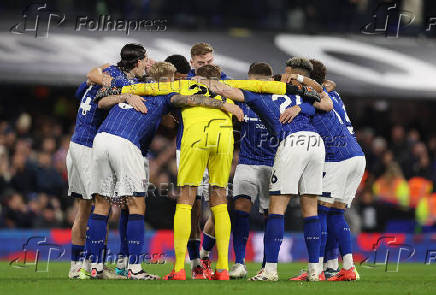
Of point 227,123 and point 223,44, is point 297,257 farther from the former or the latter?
point 227,123

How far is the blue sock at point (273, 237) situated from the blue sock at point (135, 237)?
4.40 ft

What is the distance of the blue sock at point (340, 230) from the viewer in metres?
9.76

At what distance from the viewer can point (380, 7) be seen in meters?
18.6

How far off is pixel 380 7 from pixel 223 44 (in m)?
3.61

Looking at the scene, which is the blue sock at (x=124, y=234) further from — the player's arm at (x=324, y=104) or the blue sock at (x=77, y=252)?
the player's arm at (x=324, y=104)

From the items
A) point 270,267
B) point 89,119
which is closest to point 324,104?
point 270,267

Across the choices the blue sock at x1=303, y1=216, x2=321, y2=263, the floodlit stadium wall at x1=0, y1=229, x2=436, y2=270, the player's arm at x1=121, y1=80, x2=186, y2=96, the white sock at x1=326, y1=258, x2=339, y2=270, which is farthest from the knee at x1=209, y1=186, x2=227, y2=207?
the floodlit stadium wall at x1=0, y1=229, x2=436, y2=270

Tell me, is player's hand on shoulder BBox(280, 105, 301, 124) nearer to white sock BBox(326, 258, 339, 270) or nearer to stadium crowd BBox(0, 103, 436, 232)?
white sock BBox(326, 258, 339, 270)

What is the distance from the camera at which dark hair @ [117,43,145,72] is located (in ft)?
31.8

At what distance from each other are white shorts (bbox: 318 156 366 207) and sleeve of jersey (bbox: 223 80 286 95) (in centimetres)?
129

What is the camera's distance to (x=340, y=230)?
9.88 metres

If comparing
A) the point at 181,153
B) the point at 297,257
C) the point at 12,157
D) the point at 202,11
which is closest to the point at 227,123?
the point at 181,153

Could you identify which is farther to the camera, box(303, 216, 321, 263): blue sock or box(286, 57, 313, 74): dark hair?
box(286, 57, 313, 74): dark hair
